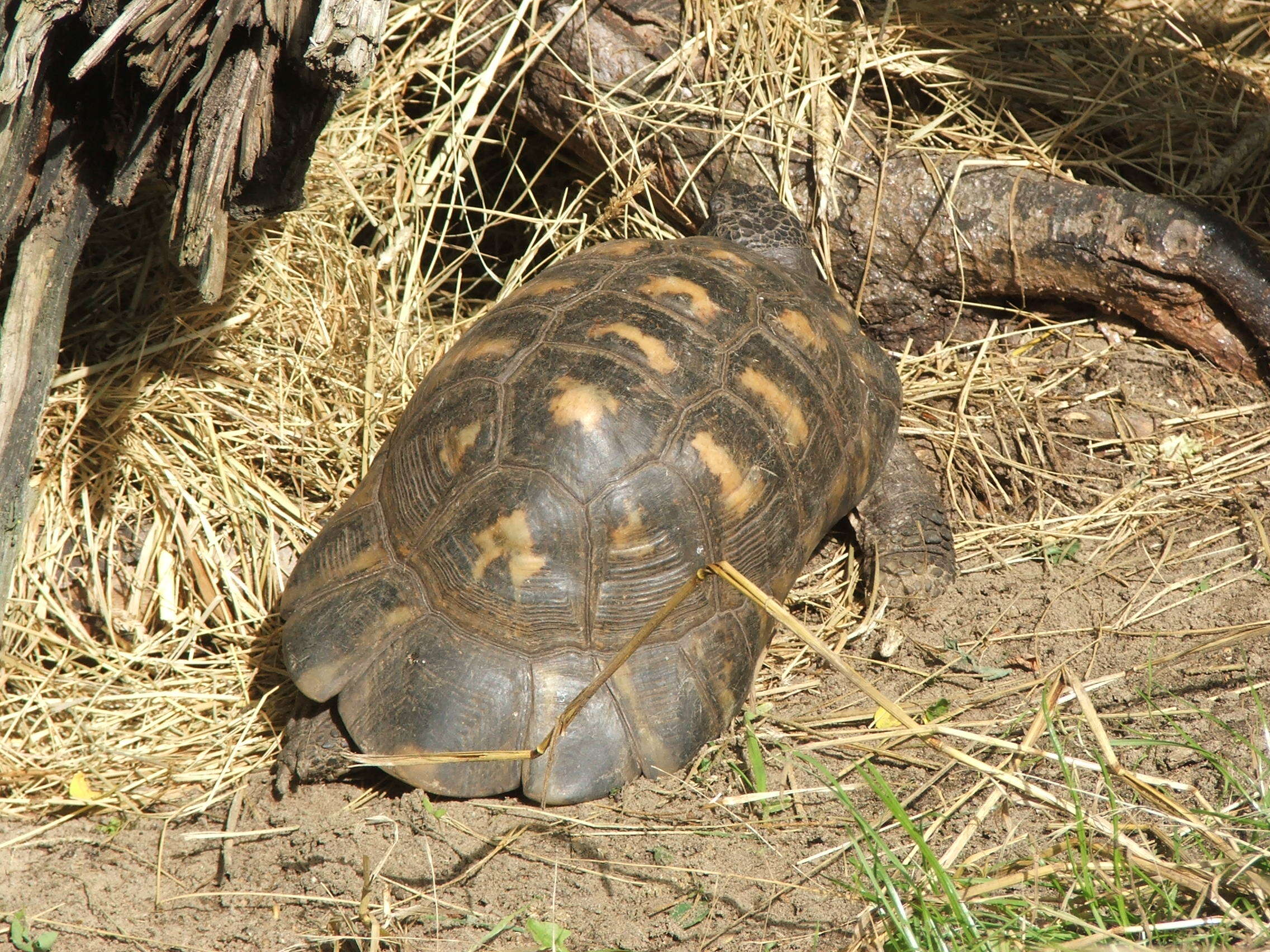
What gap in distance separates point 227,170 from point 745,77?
2075 mm

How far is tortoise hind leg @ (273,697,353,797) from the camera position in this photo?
2484 mm

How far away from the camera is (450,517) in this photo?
255 cm

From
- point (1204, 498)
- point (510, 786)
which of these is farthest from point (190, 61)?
point (1204, 498)

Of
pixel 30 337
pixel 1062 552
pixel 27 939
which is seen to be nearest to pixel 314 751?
pixel 27 939

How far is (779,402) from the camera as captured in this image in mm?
2797

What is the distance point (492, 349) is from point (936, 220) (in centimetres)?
185

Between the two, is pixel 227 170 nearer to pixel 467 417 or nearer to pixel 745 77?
pixel 467 417

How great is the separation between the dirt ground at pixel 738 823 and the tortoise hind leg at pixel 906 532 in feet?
0.45

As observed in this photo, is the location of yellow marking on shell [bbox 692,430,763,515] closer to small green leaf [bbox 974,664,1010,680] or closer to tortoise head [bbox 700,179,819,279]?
small green leaf [bbox 974,664,1010,680]

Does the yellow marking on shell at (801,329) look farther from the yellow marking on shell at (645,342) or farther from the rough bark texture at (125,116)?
the rough bark texture at (125,116)

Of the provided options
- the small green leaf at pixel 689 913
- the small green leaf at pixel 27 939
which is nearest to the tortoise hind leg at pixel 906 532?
the small green leaf at pixel 689 913

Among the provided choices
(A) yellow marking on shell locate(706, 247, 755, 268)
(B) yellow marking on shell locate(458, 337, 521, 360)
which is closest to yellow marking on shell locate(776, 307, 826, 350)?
(A) yellow marking on shell locate(706, 247, 755, 268)

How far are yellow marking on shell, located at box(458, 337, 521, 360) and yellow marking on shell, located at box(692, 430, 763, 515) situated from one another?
573 mm

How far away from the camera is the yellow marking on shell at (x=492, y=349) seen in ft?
8.88
